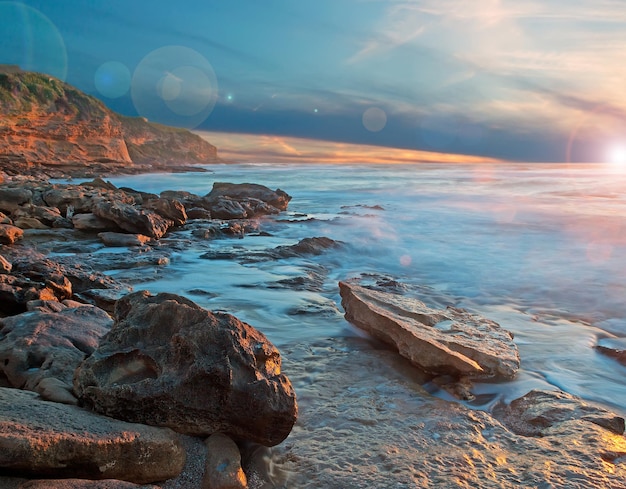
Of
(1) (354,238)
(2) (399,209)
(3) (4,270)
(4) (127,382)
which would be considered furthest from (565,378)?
(2) (399,209)

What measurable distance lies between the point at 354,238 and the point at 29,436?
10.6 m

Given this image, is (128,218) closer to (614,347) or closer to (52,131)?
(614,347)

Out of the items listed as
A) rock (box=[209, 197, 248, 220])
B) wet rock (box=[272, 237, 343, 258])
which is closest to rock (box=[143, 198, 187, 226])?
rock (box=[209, 197, 248, 220])

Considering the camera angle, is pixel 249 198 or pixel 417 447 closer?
pixel 417 447

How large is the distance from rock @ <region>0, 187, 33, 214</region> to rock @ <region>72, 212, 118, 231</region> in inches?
90.6

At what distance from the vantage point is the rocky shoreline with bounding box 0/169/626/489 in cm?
215

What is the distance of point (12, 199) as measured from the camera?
11789 mm

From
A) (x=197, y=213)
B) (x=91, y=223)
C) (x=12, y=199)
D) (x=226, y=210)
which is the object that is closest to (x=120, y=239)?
(x=91, y=223)

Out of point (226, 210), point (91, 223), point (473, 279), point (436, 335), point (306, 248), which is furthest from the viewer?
point (226, 210)

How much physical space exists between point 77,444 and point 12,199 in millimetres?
11867

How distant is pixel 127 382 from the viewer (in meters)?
2.58

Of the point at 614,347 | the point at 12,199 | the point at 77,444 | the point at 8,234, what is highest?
the point at 77,444

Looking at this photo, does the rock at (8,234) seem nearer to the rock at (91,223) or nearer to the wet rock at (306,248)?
the rock at (91,223)

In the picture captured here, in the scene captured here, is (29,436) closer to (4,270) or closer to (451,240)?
(4,270)
